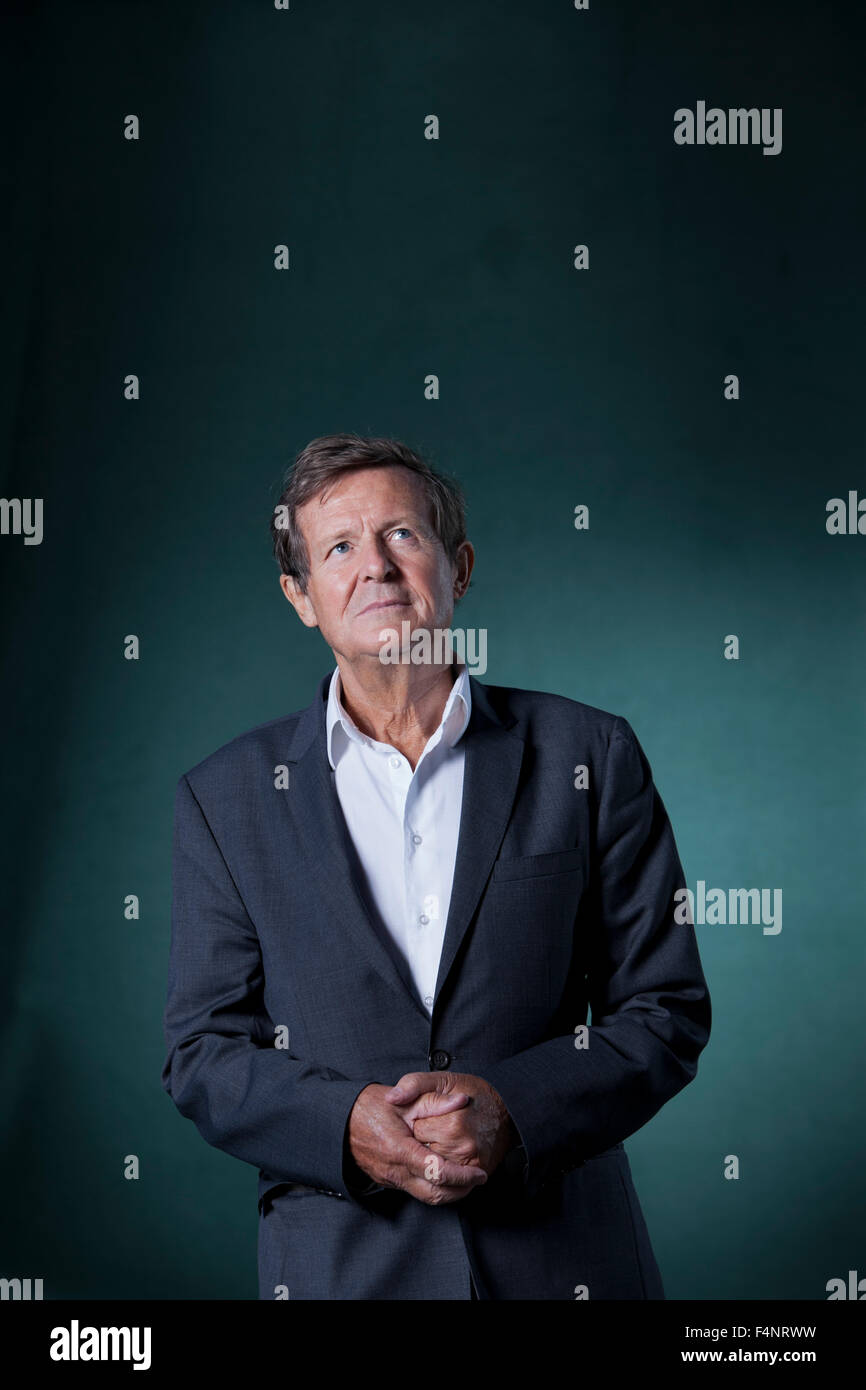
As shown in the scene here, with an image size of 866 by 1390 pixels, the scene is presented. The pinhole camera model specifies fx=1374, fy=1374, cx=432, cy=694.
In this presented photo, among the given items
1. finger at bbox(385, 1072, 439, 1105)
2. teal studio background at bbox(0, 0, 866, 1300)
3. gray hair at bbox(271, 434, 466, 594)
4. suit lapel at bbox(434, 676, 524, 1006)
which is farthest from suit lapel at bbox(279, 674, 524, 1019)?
teal studio background at bbox(0, 0, 866, 1300)

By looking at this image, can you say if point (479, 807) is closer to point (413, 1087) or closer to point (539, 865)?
point (539, 865)

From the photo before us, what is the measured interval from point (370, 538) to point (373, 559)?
4 cm

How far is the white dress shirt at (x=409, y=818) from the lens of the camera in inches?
70.7

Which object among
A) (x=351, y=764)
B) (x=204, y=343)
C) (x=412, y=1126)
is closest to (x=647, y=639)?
(x=204, y=343)

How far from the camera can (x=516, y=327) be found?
345 cm

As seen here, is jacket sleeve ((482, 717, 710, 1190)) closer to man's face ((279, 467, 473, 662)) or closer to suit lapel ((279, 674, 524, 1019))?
suit lapel ((279, 674, 524, 1019))

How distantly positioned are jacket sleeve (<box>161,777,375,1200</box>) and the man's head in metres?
0.34

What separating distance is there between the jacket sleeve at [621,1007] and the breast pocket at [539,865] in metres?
0.05

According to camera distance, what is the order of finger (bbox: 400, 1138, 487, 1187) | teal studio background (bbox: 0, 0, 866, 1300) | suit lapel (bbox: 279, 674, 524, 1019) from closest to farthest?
finger (bbox: 400, 1138, 487, 1187) → suit lapel (bbox: 279, 674, 524, 1019) → teal studio background (bbox: 0, 0, 866, 1300)

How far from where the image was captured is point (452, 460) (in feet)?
11.2

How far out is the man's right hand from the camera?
1611mm

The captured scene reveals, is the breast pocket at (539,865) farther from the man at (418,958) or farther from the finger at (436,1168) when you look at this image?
the finger at (436,1168)

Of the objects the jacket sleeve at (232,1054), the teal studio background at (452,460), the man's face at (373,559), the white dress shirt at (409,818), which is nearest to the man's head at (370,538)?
the man's face at (373,559)
